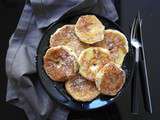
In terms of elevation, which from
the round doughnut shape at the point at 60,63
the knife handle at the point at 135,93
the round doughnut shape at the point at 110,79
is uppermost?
the round doughnut shape at the point at 60,63

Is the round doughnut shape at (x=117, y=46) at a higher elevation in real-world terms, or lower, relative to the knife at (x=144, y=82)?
higher

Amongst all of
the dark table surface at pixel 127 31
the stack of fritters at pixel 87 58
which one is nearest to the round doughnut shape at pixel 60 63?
the stack of fritters at pixel 87 58

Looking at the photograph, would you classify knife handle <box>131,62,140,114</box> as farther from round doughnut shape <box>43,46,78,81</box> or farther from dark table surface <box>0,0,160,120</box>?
round doughnut shape <box>43,46,78,81</box>

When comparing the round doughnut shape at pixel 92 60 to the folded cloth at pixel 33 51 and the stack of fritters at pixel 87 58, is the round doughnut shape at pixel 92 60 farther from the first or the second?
the folded cloth at pixel 33 51

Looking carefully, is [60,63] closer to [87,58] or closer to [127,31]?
[87,58]

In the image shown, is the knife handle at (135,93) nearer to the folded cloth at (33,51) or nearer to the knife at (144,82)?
the knife at (144,82)
